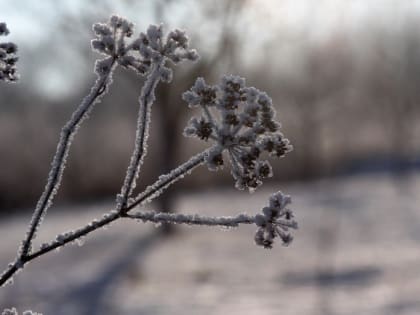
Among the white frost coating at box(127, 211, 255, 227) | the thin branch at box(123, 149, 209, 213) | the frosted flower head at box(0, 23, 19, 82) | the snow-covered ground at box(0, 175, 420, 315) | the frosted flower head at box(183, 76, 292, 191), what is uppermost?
the snow-covered ground at box(0, 175, 420, 315)

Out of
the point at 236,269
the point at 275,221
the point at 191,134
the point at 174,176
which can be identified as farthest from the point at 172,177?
the point at 236,269

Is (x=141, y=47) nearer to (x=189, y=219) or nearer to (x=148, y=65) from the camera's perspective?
(x=148, y=65)

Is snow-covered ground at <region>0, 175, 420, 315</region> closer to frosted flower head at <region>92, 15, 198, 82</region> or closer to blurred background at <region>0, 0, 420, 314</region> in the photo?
blurred background at <region>0, 0, 420, 314</region>

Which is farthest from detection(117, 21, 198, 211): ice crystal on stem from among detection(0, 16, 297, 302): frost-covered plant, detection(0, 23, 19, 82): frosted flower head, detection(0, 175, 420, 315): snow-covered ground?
detection(0, 175, 420, 315): snow-covered ground

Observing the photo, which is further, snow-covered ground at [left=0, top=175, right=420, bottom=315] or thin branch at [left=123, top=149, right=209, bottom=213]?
snow-covered ground at [left=0, top=175, right=420, bottom=315]

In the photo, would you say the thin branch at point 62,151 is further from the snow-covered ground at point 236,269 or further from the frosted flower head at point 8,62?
the snow-covered ground at point 236,269

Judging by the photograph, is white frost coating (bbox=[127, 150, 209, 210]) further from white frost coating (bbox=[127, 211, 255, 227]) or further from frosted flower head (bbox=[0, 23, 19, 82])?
frosted flower head (bbox=[0, 23, 19, 82])

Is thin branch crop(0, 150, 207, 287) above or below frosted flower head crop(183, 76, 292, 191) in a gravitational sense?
below

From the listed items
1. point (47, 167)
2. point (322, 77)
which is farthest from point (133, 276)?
point (322, 77)

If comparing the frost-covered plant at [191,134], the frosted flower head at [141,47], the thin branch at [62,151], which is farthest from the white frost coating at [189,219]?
the frosted flower head at [141,47]
